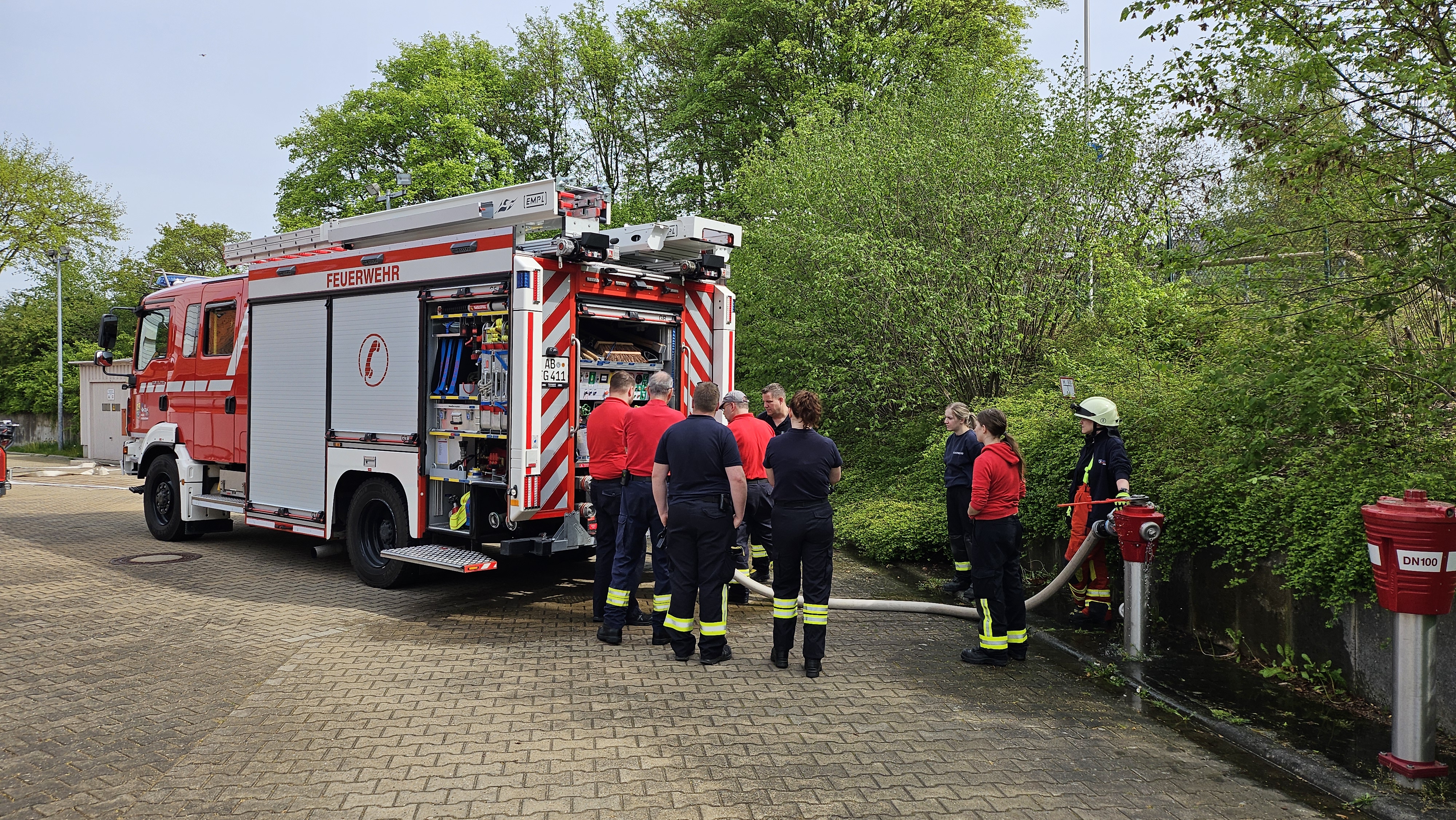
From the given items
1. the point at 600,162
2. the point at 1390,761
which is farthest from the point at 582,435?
the point at 600,162

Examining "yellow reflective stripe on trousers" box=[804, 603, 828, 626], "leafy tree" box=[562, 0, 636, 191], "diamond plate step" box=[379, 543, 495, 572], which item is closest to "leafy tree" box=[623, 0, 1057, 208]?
"leafy tree" box=[562, 0, 636, 191]

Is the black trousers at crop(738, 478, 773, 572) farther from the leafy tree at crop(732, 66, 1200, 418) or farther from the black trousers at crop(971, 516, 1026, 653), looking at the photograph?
the leafy tree at crop(732, 66, 1200, 418)

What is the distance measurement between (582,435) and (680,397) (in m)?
1.21

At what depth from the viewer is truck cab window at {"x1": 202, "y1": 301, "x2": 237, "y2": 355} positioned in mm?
10320

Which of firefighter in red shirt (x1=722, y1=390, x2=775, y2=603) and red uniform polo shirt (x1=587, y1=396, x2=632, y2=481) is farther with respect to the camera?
firefighter in red shirt (x1=722, y1=390, x2=775, y2=603)

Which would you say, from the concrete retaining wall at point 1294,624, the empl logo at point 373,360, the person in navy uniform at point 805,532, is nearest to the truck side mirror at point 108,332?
the empl logo at point 373,360

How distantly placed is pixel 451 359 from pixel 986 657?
192 inches

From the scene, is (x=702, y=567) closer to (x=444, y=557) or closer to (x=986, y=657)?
(x=986, y=657)

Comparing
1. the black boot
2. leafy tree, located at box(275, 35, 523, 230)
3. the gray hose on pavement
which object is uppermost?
leafy tree, located at box(275, 35, 523, 230)

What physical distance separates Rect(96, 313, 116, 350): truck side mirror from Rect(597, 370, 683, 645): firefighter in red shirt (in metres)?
8.32

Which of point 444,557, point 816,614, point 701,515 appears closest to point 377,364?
point 444,557

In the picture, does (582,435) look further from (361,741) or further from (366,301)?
(361,741)

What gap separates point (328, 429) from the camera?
885 centimetres

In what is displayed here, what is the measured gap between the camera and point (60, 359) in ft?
112
